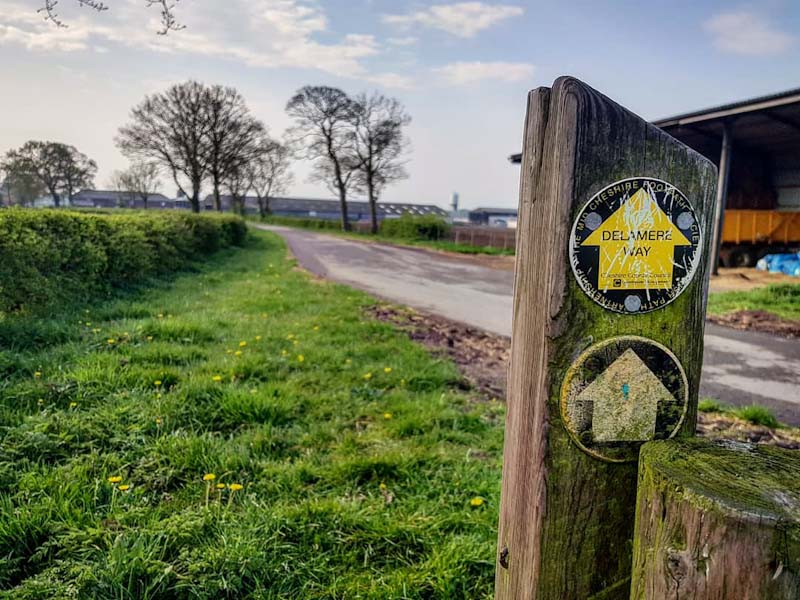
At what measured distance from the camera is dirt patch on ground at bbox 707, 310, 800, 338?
25.1 feet

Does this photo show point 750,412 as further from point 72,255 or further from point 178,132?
point 178,132

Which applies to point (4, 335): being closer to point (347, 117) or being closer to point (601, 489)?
point (601, 489)

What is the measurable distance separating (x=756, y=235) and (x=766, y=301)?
8015 mm

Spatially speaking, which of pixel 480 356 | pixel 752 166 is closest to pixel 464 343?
pixel 480 356

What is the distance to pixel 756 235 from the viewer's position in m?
15.9

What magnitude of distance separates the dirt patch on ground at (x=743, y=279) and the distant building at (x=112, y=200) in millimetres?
42453

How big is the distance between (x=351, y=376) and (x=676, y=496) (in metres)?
3.83

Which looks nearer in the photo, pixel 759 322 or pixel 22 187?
pixel 759 322

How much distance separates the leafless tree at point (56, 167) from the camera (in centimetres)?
3193

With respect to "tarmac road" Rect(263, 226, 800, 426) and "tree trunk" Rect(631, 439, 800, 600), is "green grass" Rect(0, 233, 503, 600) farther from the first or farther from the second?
"tarmac road" Rect(263, 226, 800, 426)

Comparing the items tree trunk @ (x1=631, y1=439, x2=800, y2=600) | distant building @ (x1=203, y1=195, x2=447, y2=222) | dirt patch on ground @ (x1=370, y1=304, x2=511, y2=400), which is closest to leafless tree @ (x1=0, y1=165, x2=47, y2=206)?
dirt patch on ground @ (x1=370, y1=304, x2=511, y2=400)

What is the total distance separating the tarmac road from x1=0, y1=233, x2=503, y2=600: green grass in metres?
2.72

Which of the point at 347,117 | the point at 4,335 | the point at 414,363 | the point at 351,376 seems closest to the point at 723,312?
the point at 414,363

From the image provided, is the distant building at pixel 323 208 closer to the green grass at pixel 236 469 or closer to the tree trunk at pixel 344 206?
the tree trunk at pixel 344 206
